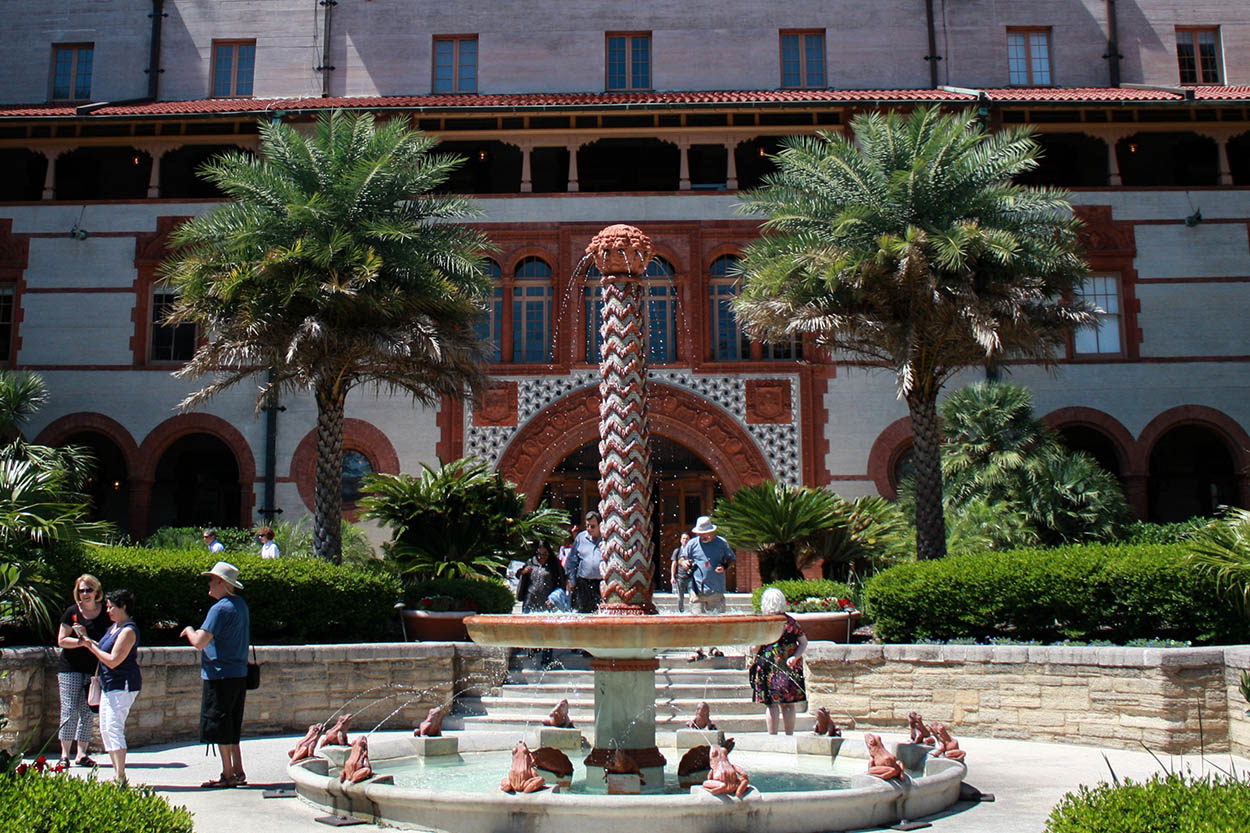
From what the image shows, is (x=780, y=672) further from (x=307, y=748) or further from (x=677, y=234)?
(x=677, y=234)

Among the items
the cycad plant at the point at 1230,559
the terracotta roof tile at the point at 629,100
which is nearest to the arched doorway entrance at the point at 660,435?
the terracotta roof tile at the point at 629,100

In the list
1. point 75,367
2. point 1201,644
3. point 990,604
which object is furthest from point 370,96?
point 1201,644

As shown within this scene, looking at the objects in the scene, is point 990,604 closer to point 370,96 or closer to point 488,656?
A: point 488,656

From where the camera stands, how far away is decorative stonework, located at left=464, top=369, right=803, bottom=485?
80.9 feet

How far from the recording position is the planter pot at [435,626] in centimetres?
1541

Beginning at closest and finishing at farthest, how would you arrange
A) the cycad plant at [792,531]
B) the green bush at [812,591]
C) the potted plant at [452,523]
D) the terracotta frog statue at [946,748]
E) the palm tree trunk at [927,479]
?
1. the terracotta frog statue at [946,748]
2. the green bush at [812,591]
3. the palm tree trunk at [927,479]
4. the potted plant at [452,523]
5. the cycad plant at [792,531]

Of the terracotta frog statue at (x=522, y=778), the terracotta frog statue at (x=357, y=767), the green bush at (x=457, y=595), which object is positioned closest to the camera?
the terracotta frog statue at (x=522, y=778)

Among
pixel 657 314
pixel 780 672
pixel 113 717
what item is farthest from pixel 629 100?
pixel 113 717

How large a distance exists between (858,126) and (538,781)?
13956mm

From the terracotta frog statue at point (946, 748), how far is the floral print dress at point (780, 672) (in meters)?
2.14

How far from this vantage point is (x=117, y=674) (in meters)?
9.10

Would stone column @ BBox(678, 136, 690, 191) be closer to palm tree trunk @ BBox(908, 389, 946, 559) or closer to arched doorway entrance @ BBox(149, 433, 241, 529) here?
palm tree trunk @ BBox(908, 389, 946, 559)

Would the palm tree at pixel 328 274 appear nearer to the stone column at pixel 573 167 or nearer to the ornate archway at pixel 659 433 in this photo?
the ornate archway at pixel 659 433

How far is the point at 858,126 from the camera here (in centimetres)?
1895
